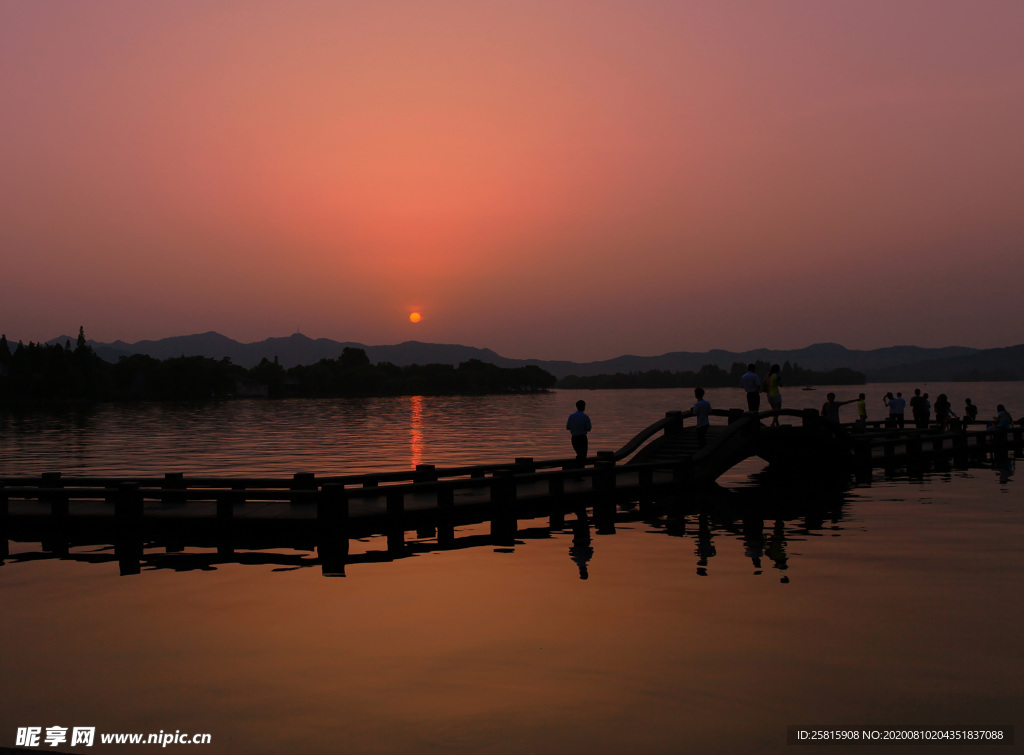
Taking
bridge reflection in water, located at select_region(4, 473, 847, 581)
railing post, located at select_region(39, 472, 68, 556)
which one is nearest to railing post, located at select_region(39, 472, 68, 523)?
railing post, located at select_region(39, 472, 68, 556)

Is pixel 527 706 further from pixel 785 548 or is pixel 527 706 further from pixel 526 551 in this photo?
pixel 785 548

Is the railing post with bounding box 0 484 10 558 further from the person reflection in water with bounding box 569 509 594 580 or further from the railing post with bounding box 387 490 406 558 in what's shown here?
the person reflection in water with bounding box 569 509 594 580

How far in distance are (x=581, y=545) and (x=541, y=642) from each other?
304 inches

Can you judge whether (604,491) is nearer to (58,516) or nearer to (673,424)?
(673,424)

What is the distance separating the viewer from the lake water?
27.2 feet

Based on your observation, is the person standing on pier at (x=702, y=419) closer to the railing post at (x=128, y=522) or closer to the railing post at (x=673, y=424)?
the railing post at (x=673, y=424)

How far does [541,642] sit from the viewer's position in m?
10.9

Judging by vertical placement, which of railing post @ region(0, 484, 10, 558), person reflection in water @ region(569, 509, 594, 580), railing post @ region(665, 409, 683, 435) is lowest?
person reflection in water @ region(569, 509, 594, 580)

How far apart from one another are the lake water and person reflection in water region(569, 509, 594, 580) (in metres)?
0.16

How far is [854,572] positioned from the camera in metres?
14.9

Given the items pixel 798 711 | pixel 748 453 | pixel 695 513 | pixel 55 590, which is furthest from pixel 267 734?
pixel 748 453

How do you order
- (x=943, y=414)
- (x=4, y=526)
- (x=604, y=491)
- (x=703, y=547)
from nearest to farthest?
(x=703, y=547) < (x=4, y=526) < (x=604, y=491) < (x=943, y=414)

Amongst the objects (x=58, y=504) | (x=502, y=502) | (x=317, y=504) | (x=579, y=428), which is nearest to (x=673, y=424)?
(x=579, y=428)

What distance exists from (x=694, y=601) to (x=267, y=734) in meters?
6.97
